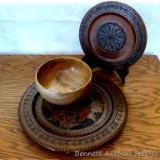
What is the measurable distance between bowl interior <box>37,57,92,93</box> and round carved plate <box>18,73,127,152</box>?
0.17 ft

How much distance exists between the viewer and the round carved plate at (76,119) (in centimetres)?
55

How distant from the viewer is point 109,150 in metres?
0.55

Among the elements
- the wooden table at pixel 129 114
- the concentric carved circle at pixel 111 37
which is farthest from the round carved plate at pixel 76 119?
the concentric carved circle at pixel 111 37

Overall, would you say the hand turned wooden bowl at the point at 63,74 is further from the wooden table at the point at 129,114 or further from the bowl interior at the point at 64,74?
the wooden table at the point at 129,114

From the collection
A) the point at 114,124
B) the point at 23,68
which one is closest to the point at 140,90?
the point at 114,124

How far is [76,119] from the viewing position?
611 millimetres

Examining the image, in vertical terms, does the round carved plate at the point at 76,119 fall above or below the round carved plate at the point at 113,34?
below

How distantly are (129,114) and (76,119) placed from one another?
0.54 feet

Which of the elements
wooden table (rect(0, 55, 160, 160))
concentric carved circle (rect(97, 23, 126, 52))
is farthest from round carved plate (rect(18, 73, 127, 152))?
concentric carved circle (rect(97, 23, 126, 52))

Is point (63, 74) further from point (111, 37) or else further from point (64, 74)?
point (111, 37)

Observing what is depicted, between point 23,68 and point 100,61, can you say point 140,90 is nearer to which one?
point 100,61

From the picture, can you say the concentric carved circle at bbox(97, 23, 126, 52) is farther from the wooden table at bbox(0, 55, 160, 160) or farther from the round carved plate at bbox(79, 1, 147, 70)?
the wooden table at bbox(0, 55, 160, 160)

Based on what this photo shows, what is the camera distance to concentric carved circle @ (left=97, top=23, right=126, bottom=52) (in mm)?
713

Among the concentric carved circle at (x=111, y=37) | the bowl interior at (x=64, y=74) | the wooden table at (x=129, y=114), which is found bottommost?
the wooden table at (x=129, y=114)
